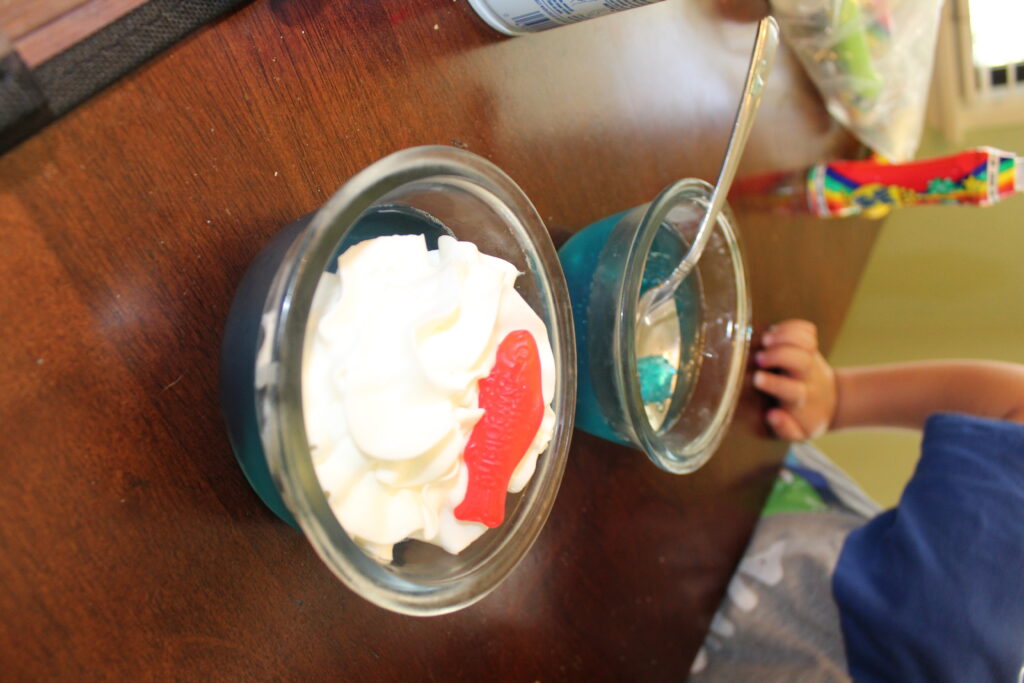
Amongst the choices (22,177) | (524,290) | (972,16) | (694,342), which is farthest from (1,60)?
(972,16)

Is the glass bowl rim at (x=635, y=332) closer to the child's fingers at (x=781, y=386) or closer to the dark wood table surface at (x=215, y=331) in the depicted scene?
the dark wood table surface at (x=215, y=331)

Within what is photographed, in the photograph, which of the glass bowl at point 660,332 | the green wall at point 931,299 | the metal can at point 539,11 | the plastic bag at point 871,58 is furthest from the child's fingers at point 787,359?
the green wall at point 931,299

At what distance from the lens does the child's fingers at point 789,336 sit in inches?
30.8

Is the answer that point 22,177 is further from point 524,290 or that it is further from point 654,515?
point 654,515

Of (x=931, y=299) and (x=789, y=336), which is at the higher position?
(x=789, y=336)

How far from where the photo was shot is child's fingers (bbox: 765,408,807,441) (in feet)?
2.60

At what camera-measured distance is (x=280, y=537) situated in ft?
1.19

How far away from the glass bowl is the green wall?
89cm

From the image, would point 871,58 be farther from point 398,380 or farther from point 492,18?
point 398,380

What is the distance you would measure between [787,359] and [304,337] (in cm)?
62

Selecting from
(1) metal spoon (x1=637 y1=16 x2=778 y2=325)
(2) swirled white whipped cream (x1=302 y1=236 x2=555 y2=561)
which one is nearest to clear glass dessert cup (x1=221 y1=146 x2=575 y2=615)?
(2) swirled white whipped cream (x1=302 y1=236 x2=555 y2=561)

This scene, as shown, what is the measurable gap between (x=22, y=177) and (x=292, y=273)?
0.12m

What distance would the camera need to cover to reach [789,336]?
0.78 m

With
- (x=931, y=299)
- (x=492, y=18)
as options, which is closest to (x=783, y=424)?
(x=492, y=18)
